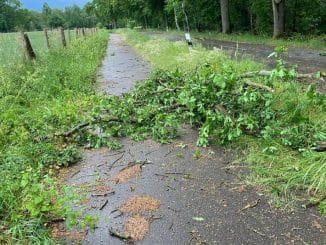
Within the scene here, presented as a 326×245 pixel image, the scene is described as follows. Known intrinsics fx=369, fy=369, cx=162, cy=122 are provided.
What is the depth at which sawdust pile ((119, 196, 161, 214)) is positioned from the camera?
404 cm

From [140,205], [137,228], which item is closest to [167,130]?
[140,205]

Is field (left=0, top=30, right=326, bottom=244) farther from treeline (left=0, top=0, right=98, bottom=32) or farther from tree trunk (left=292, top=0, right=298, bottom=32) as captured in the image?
treeline (left=0, top=0, right=98, bottom=32)

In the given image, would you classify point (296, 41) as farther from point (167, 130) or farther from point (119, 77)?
point (167, 130)

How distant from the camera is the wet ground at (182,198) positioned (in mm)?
3525

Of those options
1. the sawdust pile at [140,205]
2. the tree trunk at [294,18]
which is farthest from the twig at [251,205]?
the tree trunk at [294,18]

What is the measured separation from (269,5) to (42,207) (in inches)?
1041

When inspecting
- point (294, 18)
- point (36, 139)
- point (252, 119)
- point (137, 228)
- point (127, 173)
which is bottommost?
point (137, 228)

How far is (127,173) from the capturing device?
498 cm

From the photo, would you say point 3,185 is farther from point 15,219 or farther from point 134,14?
point 134,14

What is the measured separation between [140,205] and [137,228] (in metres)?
0.47

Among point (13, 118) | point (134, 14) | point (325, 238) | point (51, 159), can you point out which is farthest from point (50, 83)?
point (134, 14)

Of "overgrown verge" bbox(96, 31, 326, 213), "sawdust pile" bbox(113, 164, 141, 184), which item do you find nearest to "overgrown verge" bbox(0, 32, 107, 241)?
"sawdust pile" bbox(113, 164, 141, 184)

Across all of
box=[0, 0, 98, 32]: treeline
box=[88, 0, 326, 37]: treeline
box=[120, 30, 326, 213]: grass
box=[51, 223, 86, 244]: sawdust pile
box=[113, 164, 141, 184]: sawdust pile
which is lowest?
box=[51, 223, 86, 244]: sawdust pile

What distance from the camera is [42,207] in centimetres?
344
